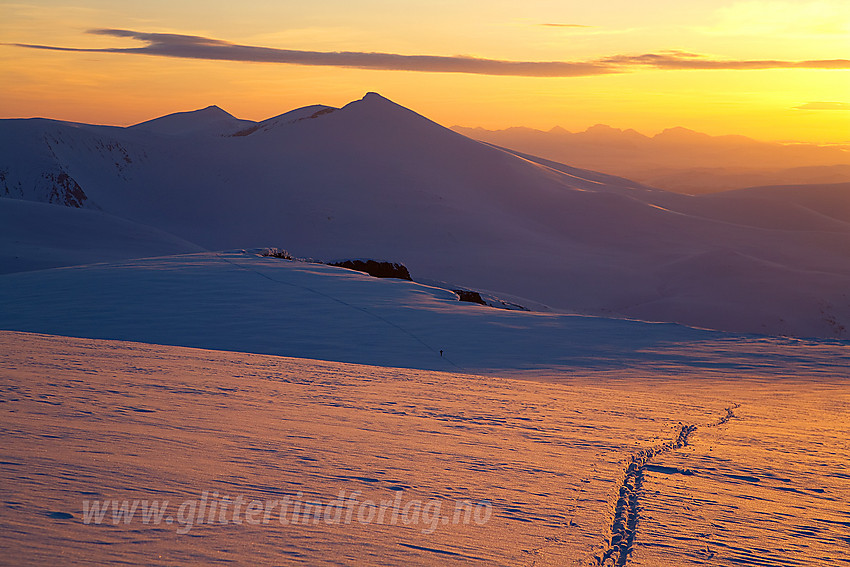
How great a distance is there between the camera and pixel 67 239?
110 feet

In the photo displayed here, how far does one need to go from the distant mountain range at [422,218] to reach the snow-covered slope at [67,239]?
149mm

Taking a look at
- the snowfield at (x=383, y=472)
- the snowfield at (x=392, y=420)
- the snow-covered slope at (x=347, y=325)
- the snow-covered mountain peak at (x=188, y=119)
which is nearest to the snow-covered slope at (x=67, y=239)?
the snowfield at (x=392, y=420)

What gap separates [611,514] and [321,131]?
6756 centimetres

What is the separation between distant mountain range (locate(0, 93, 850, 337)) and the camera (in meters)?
34.1

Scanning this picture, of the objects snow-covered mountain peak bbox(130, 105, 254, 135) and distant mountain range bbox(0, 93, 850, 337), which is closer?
distant mountain range bbox(0, 93, 850, 337)

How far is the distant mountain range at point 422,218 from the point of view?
34.1m

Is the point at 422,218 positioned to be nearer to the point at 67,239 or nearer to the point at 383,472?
the point at 67,239

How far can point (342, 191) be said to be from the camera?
58.0m

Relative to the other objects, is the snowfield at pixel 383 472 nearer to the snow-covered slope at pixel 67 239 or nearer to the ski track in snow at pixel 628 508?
the ski track in snow at pixel 628 508

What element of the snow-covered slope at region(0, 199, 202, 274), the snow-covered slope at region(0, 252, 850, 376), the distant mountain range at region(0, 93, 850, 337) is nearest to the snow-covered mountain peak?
the distant mountain range at region(0, 93, 850, 337)

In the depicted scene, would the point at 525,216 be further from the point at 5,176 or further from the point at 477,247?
the point at 5,176

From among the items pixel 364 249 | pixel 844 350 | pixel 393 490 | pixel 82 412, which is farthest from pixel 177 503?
pixel 364 249

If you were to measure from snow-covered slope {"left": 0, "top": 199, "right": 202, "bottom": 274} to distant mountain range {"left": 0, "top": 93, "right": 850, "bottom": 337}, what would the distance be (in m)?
0.15

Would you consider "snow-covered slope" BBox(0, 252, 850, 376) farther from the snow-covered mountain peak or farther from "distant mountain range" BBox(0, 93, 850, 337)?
the snow-covered mountain peak
